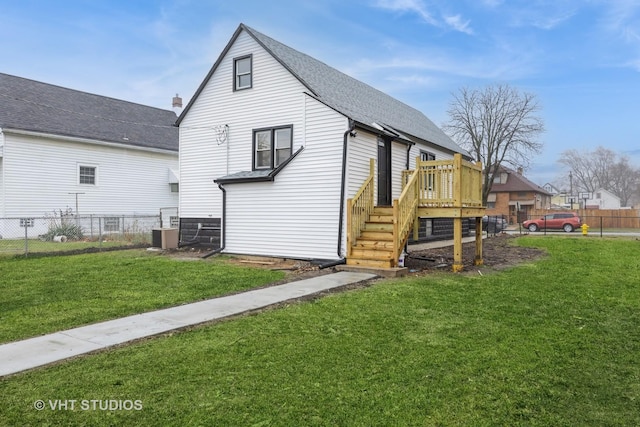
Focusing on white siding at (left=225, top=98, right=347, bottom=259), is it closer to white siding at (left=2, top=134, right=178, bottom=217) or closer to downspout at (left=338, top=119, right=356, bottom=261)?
downspout at (left=338, top=119, right=356, bottom=261)

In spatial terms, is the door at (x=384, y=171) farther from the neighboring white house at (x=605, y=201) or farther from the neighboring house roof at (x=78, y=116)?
the neighboring white house at (x=605, y=201)

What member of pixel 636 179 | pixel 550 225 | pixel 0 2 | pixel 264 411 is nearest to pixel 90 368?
pixel 264 411

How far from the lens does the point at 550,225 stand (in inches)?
1342

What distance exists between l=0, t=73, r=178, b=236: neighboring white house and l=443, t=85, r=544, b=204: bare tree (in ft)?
86.8

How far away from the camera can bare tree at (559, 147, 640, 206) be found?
73.8 m

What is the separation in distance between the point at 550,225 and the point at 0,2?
120 ft

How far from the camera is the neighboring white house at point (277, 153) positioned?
37.1 ft

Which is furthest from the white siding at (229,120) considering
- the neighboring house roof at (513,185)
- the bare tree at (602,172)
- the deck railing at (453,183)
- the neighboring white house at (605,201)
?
the bare tree at (602,172)

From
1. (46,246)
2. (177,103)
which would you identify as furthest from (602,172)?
(46,246)

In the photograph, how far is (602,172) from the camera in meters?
73.8

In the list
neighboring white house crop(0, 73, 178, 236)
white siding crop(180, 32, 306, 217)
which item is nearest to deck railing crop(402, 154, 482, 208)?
white siding crop(180, 32, 306, 217)

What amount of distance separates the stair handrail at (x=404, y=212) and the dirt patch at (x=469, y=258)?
0.78 meters

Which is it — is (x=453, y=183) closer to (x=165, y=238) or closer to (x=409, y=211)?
(x=409, y=211)

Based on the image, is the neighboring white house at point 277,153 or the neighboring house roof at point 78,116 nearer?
the neighboring white house at point 277,153
